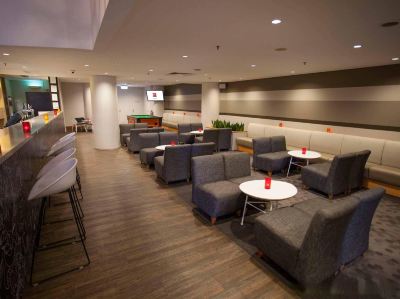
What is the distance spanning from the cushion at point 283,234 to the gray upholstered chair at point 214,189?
74 cm

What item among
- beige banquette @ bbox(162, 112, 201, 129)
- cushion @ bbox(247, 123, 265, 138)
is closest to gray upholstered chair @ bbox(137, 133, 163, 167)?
cushion @ bbox(247, 123, 265, 138)

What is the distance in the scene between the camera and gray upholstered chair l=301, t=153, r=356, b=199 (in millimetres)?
3995

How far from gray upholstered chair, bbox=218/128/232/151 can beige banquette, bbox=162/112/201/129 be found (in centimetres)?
389

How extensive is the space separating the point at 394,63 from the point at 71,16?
6409 mm

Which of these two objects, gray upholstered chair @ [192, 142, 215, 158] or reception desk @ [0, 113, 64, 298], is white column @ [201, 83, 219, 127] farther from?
reception desk @ [0, 113, 64, 298]

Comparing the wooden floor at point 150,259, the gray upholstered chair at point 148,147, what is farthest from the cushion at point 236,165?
the gray upholstered chair at point 148,147

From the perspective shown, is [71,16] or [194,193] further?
[71,16]

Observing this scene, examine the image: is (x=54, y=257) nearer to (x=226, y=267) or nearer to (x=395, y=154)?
(x=226, y=267)

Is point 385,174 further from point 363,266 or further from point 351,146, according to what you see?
point 363,266

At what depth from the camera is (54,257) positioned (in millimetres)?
2584

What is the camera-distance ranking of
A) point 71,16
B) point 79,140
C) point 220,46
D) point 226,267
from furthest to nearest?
point 79,140, point 71,16, point 220,46, point 226,267

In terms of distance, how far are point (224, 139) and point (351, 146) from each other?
3564 millimetres

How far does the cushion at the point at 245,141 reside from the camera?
7240 millimetres

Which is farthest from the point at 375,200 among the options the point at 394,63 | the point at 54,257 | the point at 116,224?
the point at 394,63
